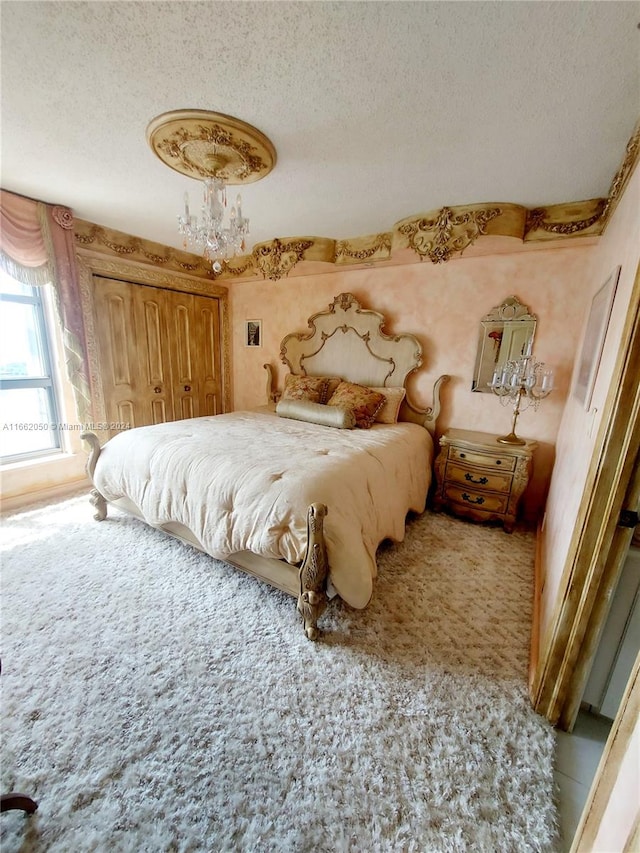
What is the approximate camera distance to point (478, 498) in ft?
8.92

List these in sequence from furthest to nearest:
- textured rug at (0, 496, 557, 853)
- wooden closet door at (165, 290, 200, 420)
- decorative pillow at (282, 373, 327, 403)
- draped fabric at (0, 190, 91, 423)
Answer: wooden closet door at (165, 290, 200, 420)
decorative pillow at (282, 373, 327, 403)
draped fabric at (0, 190, 91, 423)
textured rug at (0, 496, 557, 853)

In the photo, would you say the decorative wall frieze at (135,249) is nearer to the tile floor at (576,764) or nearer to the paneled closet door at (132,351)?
the paneled closet door at (132,351)

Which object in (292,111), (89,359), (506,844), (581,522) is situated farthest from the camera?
(89,359)

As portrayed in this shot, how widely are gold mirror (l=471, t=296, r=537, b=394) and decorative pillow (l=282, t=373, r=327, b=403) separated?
1475 mm

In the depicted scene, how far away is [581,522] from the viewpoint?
1177 millimetres

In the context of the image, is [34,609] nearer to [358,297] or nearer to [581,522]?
[581,522]

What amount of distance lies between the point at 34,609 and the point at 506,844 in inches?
87.9

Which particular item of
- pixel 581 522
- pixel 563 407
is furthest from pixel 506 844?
pixel 563 407

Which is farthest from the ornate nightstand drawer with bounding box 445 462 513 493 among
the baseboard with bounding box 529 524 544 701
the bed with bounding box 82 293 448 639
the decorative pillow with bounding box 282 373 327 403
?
the decorative pillow with bounding box 282 373 327 403

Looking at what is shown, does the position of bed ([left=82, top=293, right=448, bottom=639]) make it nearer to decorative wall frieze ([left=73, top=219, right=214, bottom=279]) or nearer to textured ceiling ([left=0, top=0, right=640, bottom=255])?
textured ceiling ([left=0, top=0, right=640, bottom=255])

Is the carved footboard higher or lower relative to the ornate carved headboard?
lower

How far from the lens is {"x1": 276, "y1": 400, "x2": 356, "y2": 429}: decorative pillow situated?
2.89 metres

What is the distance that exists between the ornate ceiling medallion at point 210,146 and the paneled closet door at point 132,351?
1798 millimetres

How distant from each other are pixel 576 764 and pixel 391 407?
246 cm
